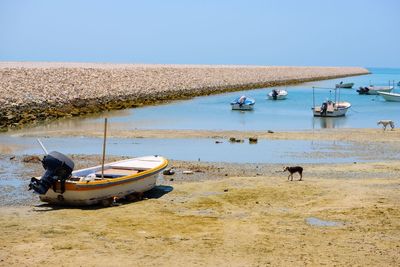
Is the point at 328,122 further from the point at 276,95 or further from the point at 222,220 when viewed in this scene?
the point at 222,220

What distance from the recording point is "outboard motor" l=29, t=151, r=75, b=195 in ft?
45.3

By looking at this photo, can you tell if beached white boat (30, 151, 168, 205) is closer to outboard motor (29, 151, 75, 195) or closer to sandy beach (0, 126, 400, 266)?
outboard motor (29, 151, 75, 195)

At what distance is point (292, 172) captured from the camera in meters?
16.9

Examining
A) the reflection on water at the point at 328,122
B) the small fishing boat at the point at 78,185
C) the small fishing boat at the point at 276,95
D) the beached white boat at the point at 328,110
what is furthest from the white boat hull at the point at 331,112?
the small fishing boat at the point at 78,185

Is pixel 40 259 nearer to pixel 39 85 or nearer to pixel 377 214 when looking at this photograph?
pixel 377 214

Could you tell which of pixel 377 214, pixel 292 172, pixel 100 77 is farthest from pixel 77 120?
pixel 100 77

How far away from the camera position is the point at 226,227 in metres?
12.0

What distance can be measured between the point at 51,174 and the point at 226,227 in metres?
4.48

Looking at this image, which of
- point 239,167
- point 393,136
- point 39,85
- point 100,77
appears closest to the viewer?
point 239,167

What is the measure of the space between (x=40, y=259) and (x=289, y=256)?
4.20 metres

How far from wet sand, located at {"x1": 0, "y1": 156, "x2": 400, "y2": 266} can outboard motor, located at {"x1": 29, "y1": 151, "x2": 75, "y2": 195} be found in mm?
522

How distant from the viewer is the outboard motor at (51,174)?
13805mm

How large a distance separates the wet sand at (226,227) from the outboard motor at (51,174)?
52 cm

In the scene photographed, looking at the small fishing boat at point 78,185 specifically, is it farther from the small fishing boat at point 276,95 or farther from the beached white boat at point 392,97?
the beached white boat at point 392,97
